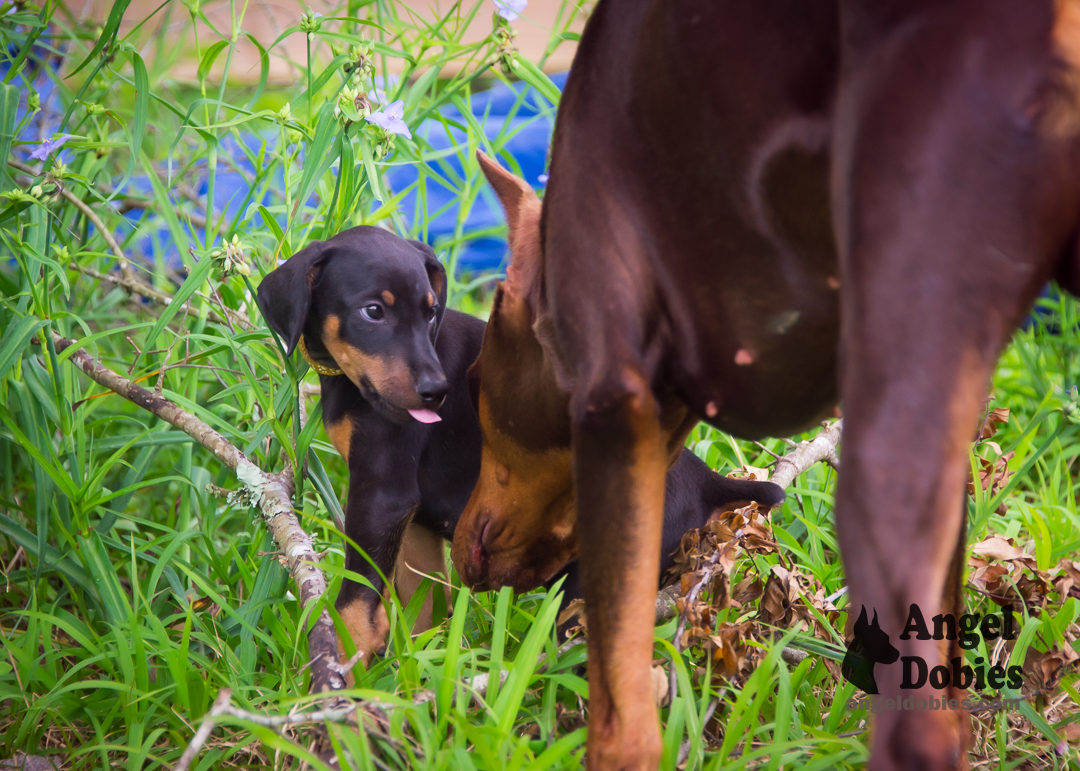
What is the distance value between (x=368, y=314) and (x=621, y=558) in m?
1.32

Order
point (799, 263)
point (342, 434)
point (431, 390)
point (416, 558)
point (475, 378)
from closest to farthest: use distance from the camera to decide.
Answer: point (799, 263) < point (475, 378) < point (431, 390) < point (342, 434) < point (416, 558)

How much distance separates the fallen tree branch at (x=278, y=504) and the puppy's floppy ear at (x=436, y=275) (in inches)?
24.5

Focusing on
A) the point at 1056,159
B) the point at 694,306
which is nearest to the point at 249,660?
the point at 694,306

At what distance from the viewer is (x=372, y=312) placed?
7.92ft

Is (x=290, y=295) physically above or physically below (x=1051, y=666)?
above

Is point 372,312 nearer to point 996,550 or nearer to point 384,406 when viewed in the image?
point 384,406

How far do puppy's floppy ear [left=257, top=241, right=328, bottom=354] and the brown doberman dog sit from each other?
2.40 feet

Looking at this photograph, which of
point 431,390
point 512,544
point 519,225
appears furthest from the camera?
point 431,390

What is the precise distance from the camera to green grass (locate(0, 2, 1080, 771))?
1784 millimetres

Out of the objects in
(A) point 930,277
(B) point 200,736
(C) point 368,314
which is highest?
(C) point 368,314

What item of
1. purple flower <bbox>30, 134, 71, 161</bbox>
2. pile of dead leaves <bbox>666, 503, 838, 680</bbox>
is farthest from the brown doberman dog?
purple flower <bbox>30, 134, 71, 161</bbox>

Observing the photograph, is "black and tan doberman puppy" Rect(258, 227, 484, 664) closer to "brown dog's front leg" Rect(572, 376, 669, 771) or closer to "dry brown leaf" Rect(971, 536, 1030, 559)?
"brown dog's front leg" Rect(572, 376, 669, 771)

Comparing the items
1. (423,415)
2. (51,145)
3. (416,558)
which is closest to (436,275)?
(423,415)

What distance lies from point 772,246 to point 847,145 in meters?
0.25
